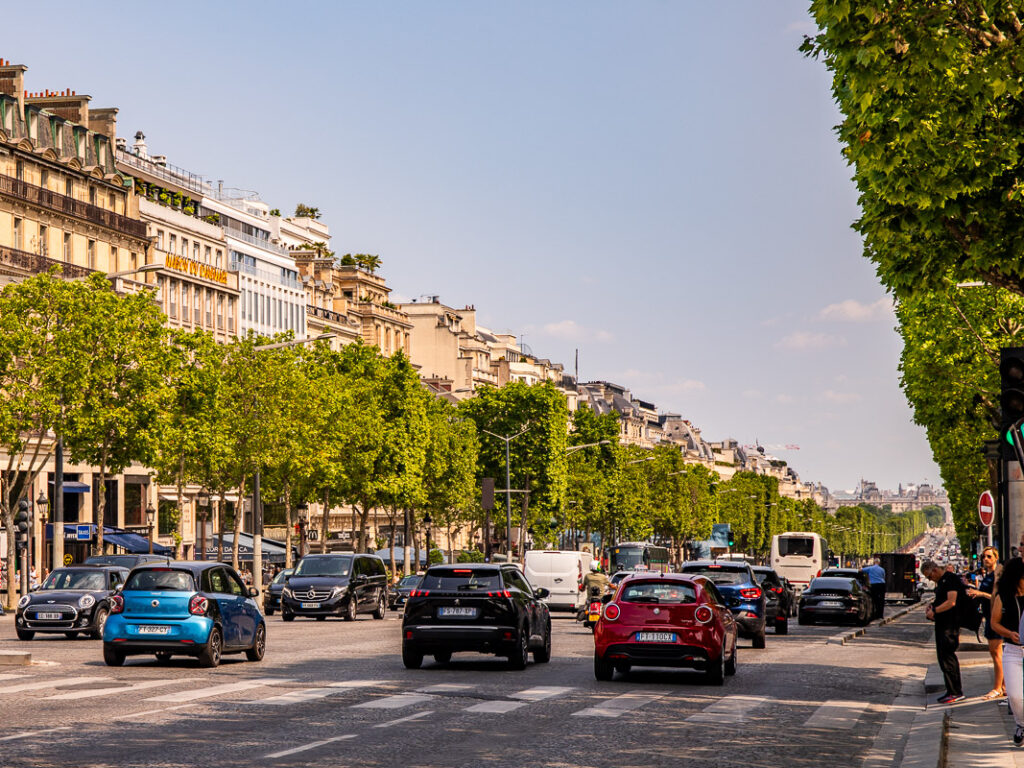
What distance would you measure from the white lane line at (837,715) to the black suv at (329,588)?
2637cm

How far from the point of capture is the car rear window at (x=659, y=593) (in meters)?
23.0

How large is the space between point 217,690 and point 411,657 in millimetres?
5134

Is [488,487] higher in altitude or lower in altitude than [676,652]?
higher

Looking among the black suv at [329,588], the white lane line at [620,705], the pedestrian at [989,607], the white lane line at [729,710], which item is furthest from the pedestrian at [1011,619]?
the black suv at [329,588]

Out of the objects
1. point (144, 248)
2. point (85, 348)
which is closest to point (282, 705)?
point (85, 348)

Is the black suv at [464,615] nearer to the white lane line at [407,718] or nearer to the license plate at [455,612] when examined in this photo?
the license plate at [455,612]

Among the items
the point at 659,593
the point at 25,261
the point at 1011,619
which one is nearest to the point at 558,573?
the point at 25,261

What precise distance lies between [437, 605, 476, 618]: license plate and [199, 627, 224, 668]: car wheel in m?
3.45

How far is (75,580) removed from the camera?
35.8 meters

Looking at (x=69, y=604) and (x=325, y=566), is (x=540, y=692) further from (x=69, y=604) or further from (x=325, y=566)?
(x=325, y=566)

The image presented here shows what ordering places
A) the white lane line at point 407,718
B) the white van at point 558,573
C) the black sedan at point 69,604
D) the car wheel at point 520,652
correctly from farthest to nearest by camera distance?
the white van at point 558,573
the black sedan at point 69,604
the car wheel at point 520,652
the white lane line at point 407,718

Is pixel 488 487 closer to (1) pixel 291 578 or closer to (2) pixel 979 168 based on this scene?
(1) pixel 291 578

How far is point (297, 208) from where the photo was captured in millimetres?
131625

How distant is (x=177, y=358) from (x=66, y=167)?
951 inches
